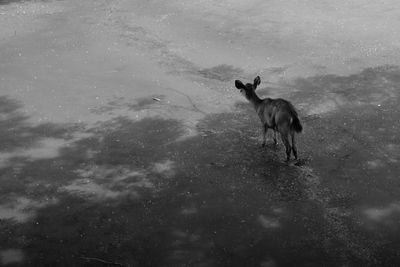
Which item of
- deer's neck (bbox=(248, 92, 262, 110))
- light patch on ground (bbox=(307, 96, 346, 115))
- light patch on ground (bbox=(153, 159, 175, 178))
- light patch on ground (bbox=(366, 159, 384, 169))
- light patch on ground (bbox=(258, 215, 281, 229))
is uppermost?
deer's neck (bbox=(248, 92, 262, 110))

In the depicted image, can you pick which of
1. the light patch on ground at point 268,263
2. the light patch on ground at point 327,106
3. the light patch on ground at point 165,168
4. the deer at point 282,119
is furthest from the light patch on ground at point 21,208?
the light patch on ground at point 327,106

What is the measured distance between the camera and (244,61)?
17.3 meters

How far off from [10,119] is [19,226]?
504 centimetres

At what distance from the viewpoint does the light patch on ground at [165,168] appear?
11.3 metres

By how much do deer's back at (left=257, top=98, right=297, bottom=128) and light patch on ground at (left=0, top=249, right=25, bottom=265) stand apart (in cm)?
614

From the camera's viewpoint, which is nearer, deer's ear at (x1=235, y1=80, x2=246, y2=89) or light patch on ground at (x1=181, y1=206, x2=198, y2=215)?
light patch on ground at (x1=181, y1=206, x2=198, y2=215)

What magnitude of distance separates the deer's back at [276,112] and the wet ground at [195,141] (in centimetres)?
83

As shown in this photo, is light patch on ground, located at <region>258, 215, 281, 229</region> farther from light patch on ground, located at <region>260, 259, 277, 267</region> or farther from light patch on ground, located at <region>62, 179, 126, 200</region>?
light patch on ground, located at <region>62, 179, 126, 200</region>

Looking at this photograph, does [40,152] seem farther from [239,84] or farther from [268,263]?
[268,263]

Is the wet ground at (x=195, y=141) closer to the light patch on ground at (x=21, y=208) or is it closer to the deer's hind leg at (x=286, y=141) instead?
the light patch on ground at (x=21, y=208)

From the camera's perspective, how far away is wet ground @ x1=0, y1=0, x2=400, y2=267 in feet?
30.1

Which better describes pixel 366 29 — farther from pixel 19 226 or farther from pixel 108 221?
pixel 19 226

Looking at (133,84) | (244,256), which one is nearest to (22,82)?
(133,84)

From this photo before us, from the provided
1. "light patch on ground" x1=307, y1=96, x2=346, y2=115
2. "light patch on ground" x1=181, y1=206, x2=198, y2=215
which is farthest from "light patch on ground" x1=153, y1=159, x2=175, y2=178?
"light patch on ground" x1=307, y1=96, x2=346, y2=115
